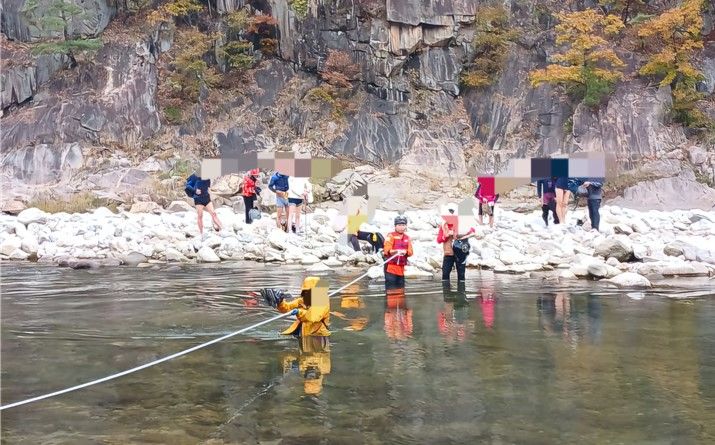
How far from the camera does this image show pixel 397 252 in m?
7.63

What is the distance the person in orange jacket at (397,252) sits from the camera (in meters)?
7.59

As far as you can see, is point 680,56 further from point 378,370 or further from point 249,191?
point 378,370

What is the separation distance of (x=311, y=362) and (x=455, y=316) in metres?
2.15

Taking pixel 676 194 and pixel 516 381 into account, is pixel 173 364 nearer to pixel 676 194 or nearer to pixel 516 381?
pixel 516 381

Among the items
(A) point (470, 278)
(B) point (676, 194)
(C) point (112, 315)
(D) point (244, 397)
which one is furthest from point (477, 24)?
(D) point (244, 397)

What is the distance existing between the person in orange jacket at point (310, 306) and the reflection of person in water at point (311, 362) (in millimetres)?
72

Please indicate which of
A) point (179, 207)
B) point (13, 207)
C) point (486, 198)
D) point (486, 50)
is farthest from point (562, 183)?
point (13, 207)

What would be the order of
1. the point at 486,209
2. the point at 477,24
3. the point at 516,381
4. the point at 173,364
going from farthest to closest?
the point at 477,24 < the point at 486,209 < the point at 173,364 < the point at 516,381

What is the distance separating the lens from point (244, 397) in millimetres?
3867

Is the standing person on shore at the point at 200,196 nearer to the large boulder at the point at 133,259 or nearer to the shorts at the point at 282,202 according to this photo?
the shorts at the point at 282,202

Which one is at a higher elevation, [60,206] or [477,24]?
[477,24]

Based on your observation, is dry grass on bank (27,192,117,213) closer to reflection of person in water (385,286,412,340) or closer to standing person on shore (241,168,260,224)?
standing person on shore (241,168,260,224)

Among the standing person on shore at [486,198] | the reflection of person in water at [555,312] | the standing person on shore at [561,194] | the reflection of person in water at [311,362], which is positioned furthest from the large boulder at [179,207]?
the reflection of person in water at [311,362]

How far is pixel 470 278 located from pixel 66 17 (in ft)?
64.5
